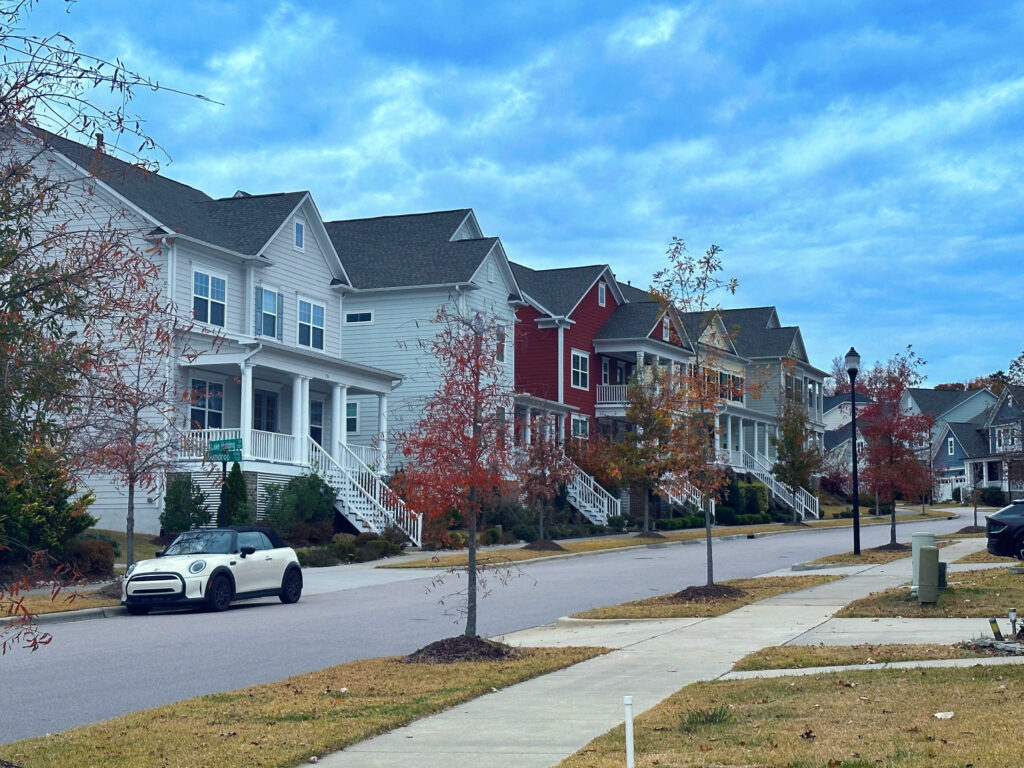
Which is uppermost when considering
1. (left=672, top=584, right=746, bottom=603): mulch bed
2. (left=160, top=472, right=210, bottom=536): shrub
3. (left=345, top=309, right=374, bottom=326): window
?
(left=345, top=309, right=374, bottom=326): window

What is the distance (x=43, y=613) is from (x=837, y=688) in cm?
1363

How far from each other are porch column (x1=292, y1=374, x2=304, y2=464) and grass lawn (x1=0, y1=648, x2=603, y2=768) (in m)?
23.5

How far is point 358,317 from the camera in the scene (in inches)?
1854

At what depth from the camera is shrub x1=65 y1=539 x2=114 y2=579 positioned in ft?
81.0

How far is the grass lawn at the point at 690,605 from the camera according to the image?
1800cm

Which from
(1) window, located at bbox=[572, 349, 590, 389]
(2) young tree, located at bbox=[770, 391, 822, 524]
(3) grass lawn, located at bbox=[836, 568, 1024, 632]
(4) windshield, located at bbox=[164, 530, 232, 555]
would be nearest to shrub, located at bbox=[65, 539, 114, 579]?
(4) windshield, located at bbox=[164, 530, 232, 555]

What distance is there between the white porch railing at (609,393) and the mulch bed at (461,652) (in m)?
42.8

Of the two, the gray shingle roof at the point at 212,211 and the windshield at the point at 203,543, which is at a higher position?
the gray shingle roof at the point at 212,211

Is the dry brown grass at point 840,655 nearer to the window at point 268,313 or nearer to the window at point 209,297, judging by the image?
the window at point 209,297

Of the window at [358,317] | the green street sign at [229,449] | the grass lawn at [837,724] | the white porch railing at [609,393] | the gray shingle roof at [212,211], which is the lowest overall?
the grass lawn at [837,724]

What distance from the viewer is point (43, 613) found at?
64.3 ft

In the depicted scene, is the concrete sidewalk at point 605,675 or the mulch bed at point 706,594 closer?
the concrete sidewalk at point 605,675

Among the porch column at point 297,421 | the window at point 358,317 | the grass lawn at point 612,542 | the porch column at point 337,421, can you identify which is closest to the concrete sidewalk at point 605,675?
the grass lawn at point 612,542

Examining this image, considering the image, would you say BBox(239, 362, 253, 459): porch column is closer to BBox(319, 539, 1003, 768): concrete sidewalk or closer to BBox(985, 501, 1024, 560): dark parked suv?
BBox(319, 539, 1003, 768): concrete sidewalk
